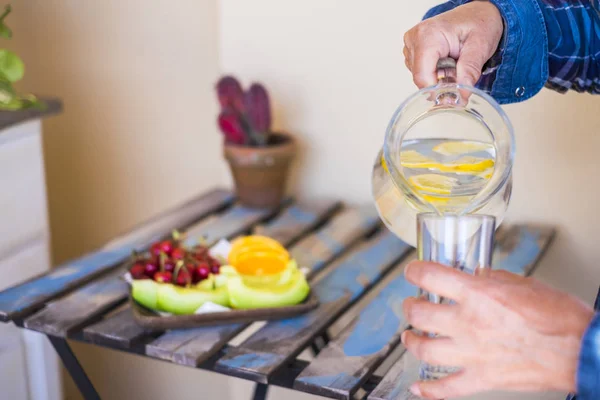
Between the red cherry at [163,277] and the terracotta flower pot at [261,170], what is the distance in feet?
1.34

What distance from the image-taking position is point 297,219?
1.50 meters

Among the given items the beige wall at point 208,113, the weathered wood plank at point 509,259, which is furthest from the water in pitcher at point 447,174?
the beige wall at point 208,113

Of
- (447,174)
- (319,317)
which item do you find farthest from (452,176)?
(319,317)

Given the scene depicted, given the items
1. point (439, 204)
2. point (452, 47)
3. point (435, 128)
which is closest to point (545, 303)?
point (439, 204)

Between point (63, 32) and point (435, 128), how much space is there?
90 cm

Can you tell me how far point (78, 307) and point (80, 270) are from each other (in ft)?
0.48

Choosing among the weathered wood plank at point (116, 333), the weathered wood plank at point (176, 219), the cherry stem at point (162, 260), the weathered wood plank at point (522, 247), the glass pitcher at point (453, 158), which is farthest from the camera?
the weathered wood plank at point (176, 219)

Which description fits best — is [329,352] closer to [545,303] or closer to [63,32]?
[545,303]

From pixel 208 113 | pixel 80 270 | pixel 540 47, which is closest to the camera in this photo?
pixel 540 47

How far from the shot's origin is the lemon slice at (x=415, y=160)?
858mm

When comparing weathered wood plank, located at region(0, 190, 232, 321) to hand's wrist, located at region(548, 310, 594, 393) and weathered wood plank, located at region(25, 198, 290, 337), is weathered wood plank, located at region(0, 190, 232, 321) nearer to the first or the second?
weathered wood plank, located at region(25, 198, 290, 337)

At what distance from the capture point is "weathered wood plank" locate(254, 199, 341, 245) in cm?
142

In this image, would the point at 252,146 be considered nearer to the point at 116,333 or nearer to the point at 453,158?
the point at 116,333

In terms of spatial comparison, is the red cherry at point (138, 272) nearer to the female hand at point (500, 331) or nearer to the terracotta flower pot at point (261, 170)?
the terracotta flower pot at point (261, 170)
